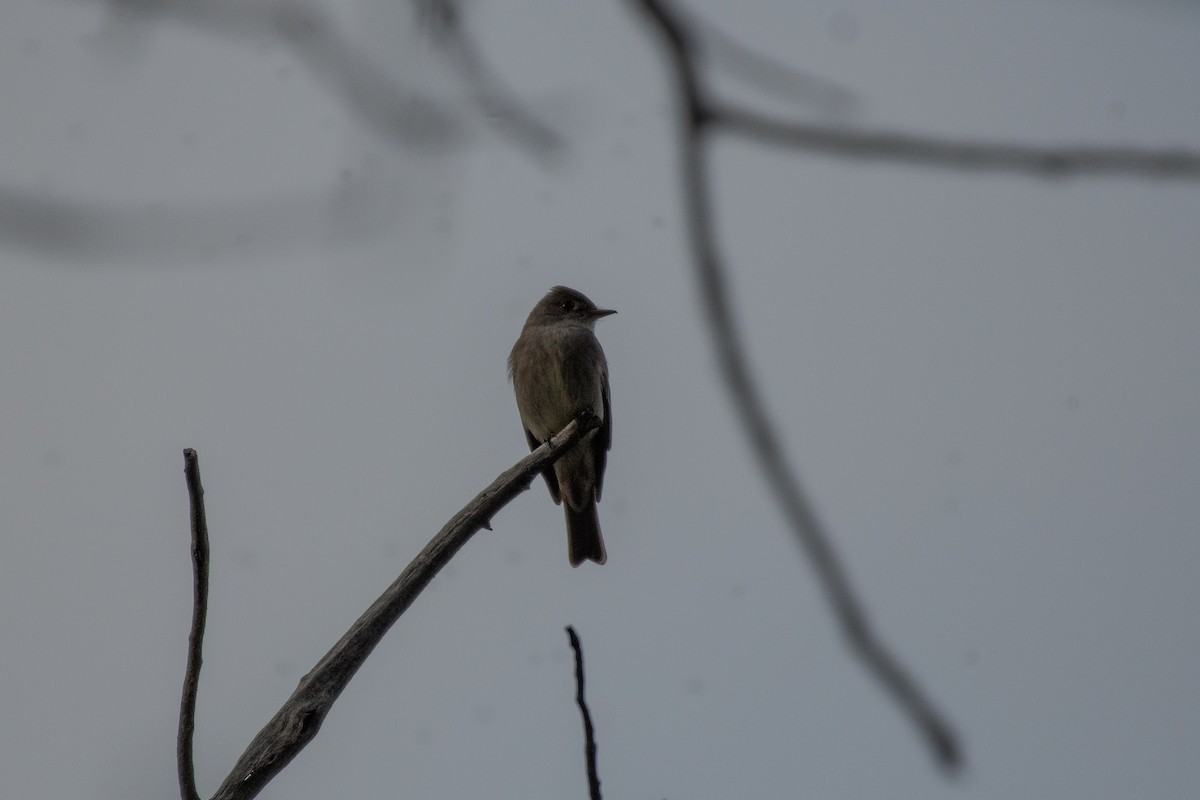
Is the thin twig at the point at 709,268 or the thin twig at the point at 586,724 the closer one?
the thin twig at the point at 709,268

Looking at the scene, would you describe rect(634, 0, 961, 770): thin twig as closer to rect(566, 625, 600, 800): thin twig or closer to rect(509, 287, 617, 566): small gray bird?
rect(566, 625, 600, 800): thin twig

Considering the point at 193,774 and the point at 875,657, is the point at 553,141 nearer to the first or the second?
the point at 875,657

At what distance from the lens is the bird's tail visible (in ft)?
28.4

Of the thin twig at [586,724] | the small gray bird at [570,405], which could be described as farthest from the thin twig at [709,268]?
the small gray bird at [570,405]

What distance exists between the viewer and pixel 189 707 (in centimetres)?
275

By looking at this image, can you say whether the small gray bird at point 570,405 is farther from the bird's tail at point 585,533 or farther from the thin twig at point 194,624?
the thin twig at point 194,624

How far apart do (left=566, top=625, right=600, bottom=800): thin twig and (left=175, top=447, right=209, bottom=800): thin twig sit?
2.59 feet

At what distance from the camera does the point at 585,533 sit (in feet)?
28.6

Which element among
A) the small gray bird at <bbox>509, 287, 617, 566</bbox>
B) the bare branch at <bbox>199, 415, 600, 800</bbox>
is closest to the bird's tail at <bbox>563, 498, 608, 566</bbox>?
the small gray bird at <bbox>509, 287, 617, 566</bbox>

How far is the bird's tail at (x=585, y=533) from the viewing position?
8.65 meters

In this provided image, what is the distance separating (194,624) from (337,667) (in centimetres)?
50

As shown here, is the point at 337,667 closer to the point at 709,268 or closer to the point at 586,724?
the point at 586,724

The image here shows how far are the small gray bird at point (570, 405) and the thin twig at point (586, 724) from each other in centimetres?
564

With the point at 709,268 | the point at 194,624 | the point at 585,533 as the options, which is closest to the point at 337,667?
the point at 194,624
